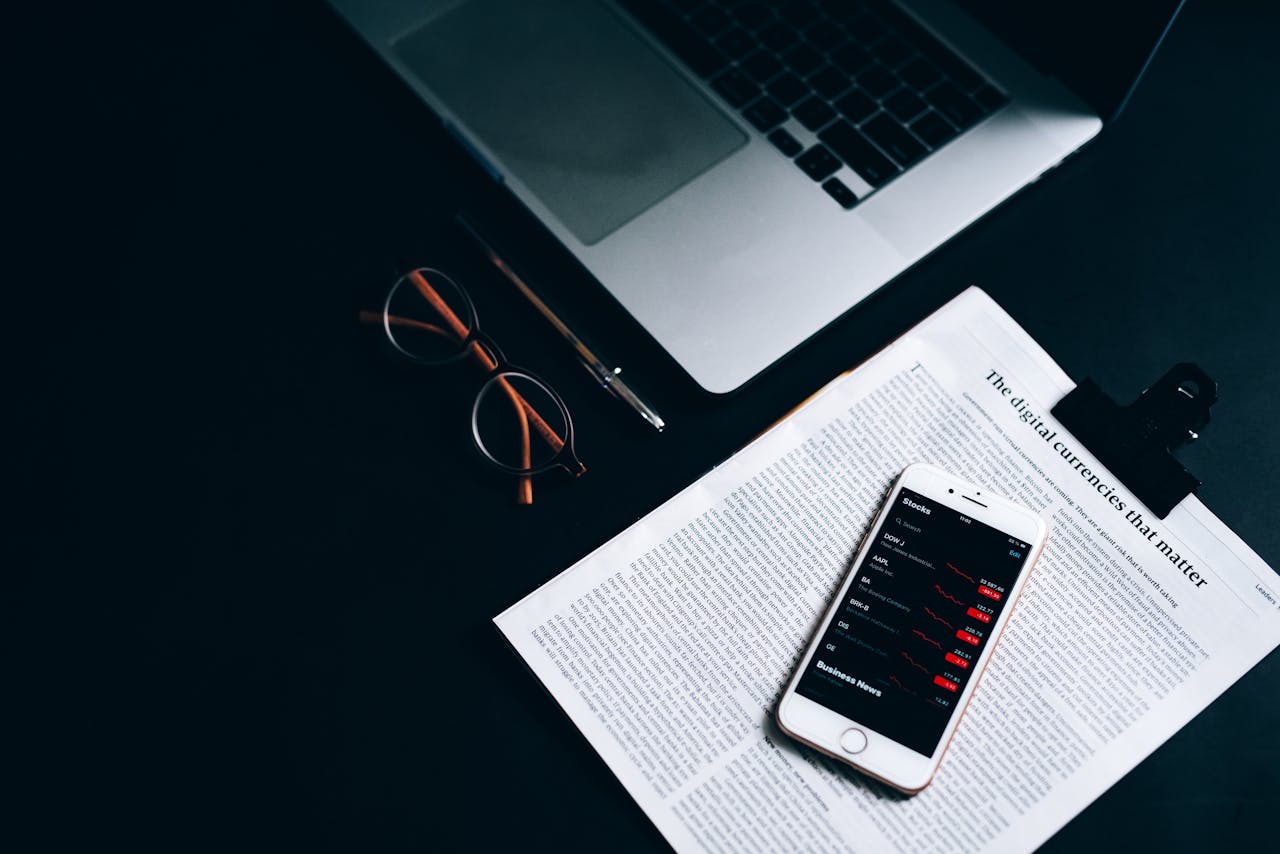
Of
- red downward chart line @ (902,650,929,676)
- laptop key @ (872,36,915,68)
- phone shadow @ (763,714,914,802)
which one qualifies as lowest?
phone shadow @ (763,714,914,802)

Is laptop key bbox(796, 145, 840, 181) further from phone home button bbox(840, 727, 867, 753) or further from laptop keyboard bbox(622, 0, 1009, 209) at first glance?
phone home button bbox(840, 727, 867, 753)

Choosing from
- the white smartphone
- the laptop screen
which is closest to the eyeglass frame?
the white smartphone

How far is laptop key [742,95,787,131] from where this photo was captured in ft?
2.87

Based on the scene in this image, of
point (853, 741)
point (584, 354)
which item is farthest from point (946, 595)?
point (584, 354)

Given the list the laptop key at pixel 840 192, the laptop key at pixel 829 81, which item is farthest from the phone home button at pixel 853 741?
the laptop key at pixel 829 81

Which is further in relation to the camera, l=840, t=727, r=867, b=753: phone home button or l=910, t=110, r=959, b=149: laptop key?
l=910, t=110, r=959, b=149: laptop key

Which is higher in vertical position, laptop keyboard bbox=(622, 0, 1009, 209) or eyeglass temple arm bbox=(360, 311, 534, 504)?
laptop keyboard bbox=(622, 0, 1009, 209)

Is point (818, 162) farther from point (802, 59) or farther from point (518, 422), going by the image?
point (518, 422)

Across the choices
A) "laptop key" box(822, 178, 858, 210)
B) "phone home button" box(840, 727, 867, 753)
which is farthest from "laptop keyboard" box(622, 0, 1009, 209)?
"phone home button" box(840, 727, 867, 753)

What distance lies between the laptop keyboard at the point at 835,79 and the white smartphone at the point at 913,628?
258 millimetres

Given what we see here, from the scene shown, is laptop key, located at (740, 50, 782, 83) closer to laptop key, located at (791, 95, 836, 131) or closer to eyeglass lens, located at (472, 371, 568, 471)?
laptop key, located at (791, 95, 836, 131)

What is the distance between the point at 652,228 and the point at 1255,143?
21.1 inches

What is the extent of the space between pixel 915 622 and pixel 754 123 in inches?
16.6

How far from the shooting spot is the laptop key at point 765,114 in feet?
2.87
